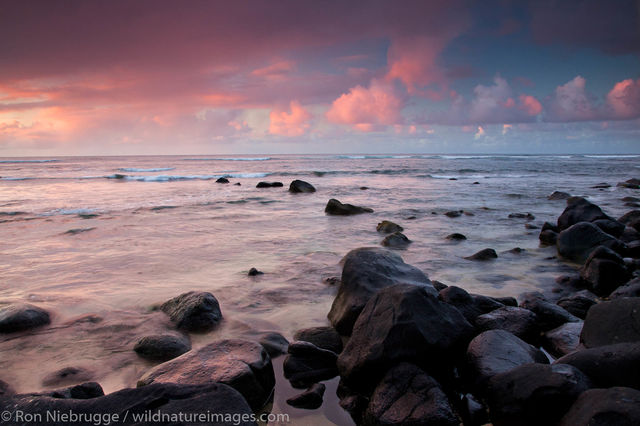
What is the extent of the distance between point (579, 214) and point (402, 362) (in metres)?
7.82

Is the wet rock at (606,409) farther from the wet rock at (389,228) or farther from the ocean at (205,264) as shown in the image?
the wet rock at (389,228)

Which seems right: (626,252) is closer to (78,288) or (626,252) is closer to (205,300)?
(205,300)

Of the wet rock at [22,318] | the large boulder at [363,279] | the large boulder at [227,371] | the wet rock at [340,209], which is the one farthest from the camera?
the wet rock at [340,209]

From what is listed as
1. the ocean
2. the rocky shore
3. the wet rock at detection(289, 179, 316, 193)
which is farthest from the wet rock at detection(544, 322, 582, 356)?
the wet rock at detection(289, 179, 316, 193)

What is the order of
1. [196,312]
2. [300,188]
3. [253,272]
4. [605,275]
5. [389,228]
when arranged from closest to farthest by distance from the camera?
[196,312] < [605,275] < [253,272] < [389,228] < [300,188]

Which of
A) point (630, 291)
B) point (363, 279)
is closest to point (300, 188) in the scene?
point (363, 279)

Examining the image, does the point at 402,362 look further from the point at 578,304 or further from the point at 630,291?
the point at 630,291

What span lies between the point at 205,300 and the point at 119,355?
94 centimetres

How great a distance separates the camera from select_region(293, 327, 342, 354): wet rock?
3404mm

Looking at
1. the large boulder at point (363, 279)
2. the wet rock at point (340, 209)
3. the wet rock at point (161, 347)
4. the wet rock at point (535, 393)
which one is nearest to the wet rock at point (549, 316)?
the large boulder at point (363, 279)

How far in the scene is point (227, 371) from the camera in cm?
262

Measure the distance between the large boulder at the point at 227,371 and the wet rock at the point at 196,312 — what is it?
1.06 m

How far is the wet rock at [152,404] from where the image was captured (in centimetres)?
190

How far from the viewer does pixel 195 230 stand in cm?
926
